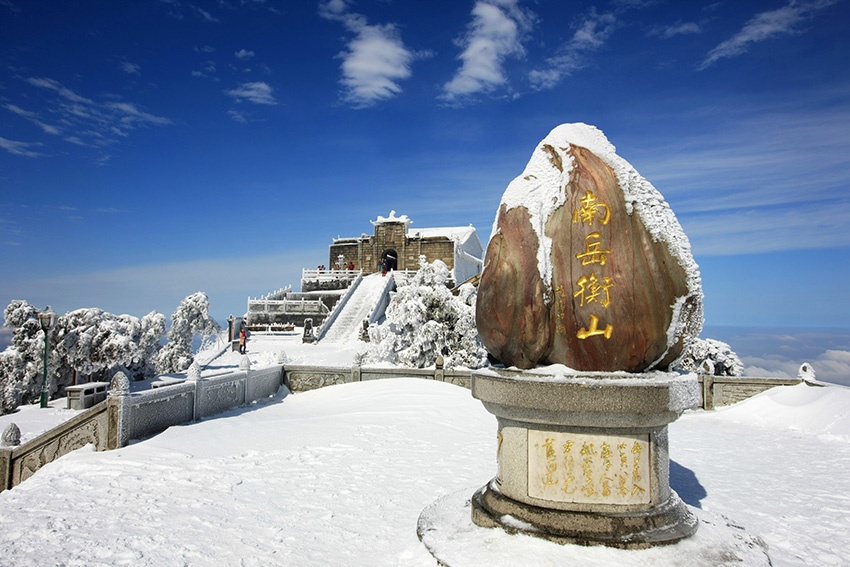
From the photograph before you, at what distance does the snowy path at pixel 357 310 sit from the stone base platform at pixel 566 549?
19.9 m

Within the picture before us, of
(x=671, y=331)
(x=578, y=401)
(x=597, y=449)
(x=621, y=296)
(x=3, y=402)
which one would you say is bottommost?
(x=3, y=402)

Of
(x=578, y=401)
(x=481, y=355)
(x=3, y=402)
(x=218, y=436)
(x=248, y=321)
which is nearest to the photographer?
(x=578, y=401)

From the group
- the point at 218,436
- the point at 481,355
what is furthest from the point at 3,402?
the point at 481,355

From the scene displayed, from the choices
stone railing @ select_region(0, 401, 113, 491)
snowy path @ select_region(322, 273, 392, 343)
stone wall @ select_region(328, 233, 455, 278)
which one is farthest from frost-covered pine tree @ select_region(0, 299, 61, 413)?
stone wall @ select_region(328, 233, 455, 278)

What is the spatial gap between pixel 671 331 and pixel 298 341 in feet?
71.1

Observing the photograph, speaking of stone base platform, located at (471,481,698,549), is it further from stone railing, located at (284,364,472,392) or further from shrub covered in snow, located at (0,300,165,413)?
shrub covered in snow, located at (0,300,165,413)

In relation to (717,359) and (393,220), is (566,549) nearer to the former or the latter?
(717,359)

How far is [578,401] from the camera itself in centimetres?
379

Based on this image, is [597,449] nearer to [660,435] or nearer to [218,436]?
[660,435]

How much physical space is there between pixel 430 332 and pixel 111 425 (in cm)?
914

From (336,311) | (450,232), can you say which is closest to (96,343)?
(336,311)

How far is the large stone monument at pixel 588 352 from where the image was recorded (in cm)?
379

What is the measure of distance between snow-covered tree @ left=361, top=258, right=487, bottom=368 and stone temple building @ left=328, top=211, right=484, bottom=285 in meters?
19.7

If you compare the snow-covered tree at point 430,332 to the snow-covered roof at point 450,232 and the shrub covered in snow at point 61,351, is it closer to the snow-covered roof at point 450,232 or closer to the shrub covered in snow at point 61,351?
the shrub covered in snow at point 61,351
